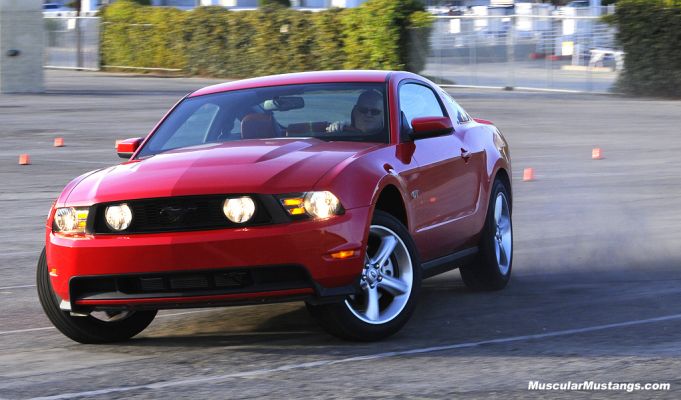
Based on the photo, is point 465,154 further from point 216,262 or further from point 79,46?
point 79,46

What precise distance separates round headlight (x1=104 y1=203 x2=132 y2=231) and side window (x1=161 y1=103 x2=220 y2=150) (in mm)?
1336

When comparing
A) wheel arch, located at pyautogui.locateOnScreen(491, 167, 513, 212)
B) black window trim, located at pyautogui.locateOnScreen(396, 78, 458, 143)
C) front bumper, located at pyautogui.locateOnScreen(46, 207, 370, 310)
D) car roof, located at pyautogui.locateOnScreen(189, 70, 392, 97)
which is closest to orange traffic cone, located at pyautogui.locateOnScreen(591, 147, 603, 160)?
wheel arch, located at pyautogui.locateOnScreen(491, 167, 513, 212)

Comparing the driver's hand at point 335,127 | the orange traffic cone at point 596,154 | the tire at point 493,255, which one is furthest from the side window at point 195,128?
the orange traffic cone at point 596,154

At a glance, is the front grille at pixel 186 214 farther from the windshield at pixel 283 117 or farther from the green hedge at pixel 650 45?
the green hedge at pixel 650 45

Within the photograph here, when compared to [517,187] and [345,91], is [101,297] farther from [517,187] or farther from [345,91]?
[517,187]

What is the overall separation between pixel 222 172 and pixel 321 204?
56cm

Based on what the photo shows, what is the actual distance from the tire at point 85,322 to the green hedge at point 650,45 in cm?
2791

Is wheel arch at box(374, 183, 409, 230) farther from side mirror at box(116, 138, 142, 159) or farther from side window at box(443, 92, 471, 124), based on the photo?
side window at box(443, 92, 471, 124)

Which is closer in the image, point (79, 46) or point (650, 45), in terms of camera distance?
point (650, 45)

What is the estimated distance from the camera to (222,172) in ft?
23.5

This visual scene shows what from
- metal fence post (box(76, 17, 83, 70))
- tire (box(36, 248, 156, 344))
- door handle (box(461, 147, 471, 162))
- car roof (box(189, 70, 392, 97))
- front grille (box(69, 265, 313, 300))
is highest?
car roof (box(189, 70, 392, 97))

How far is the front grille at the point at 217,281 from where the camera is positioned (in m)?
6.88

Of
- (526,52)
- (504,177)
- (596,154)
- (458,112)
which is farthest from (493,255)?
(526,52)

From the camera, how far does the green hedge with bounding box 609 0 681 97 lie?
33.9 m
